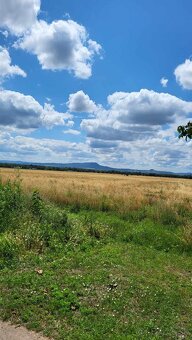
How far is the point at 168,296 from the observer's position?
8.12 m

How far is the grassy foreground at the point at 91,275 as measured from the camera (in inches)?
264

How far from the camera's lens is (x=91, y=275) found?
9.00m

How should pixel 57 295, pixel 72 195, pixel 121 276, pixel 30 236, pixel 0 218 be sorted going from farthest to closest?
pixel 72 195 < pixel 0 218 < pixel 30 236 < pixel 121 276 < pixel 57 295

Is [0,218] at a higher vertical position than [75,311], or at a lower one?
higher

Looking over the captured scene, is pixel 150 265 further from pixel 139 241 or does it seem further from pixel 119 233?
pixel 119 233

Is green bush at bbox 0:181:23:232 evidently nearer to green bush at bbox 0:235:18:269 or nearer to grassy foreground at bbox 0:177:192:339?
grassy foreground at bbox 0:177:192:339

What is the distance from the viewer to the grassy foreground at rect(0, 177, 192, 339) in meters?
6.70

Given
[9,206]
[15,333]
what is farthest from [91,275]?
[9,206]

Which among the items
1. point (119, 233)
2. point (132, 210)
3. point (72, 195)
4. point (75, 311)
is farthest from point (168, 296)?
point (72, 195)

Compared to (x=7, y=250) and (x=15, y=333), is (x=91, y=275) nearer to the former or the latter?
(x=7, y=250)

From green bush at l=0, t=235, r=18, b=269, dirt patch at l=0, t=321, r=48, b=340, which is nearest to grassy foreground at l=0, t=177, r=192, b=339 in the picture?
green bush at l=0, t=235, r=18, b=269

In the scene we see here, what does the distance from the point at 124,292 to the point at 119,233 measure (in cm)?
619

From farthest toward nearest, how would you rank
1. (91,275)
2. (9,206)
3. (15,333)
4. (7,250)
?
(9,206)
(7,250)
(91,275)
(15,333)

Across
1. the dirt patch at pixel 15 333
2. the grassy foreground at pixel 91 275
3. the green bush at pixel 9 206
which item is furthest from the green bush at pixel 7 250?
the dirt patch at pixel 15 333
